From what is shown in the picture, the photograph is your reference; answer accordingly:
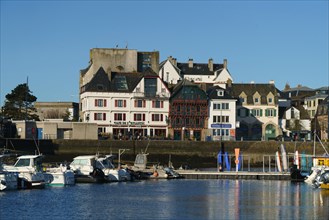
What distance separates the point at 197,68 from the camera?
160 metres

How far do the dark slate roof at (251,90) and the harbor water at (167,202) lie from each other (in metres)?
57.8

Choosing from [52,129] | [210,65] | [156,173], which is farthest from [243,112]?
[156,173]

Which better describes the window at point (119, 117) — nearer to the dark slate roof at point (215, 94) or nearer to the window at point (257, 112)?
the dark slate roof at point (215, 94)

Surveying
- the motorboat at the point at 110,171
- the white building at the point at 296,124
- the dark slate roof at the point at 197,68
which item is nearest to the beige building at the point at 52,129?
the motorboat at the point at 110,171

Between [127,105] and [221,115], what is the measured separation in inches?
630

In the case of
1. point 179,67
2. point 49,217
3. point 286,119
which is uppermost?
point 179,67

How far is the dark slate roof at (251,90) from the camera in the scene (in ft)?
449

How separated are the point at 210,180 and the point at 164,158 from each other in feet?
88.6

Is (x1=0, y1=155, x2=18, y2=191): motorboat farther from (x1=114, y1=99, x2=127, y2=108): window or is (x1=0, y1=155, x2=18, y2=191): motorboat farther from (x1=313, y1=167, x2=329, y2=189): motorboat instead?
(x1=114, y1=99, x2=127, y2=108): window

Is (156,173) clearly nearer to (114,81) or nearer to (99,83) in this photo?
(99,83)

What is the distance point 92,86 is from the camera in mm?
124625

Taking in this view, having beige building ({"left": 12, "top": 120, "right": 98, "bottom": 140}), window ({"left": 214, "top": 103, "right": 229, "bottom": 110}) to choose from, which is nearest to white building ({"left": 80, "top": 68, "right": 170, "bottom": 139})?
beige building ({"left": 12, "top": 120, "right": 98, "bottom": 140})

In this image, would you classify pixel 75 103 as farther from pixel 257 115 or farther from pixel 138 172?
pixel 138 172

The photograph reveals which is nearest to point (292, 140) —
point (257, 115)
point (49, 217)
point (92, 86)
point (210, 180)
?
point (257, 115)
